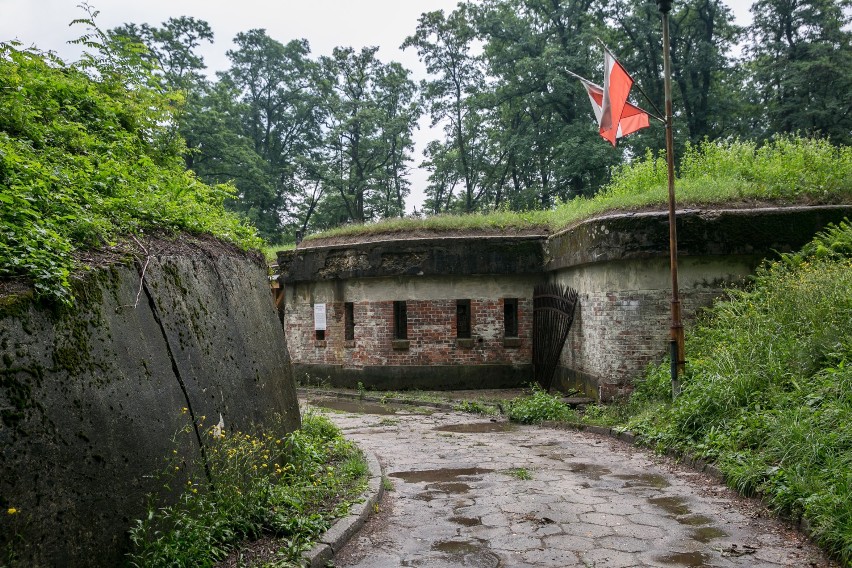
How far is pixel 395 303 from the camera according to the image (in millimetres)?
15812

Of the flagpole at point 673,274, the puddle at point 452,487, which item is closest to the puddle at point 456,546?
the puddle at point 452,487

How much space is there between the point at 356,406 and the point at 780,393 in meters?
8.55

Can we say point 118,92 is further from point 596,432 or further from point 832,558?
point 832,558

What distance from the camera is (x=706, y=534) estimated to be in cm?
517

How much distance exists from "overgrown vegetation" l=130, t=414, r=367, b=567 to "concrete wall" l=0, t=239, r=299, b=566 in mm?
143

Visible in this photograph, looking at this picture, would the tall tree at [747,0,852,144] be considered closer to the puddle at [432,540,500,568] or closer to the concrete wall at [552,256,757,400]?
the concrete wall at [552,256,757,400]

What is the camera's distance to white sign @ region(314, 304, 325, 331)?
16.9m

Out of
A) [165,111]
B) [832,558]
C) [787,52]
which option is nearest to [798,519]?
[832,558]

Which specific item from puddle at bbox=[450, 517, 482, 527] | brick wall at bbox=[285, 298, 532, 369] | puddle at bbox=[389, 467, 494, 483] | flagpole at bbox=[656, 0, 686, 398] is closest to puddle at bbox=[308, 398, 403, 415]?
brick wall at bbox=[285, 298, 532, 369]

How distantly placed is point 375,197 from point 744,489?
33119mm

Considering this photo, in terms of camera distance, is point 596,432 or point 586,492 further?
point 596,432

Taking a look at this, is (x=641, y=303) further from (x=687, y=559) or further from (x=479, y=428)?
(x=687, y=559)

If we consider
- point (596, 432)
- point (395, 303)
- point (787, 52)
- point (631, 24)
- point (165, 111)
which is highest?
point (631, 24)

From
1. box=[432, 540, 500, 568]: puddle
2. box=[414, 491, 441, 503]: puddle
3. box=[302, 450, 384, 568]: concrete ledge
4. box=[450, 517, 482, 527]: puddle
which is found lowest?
box=[414, 491, 441, 503]: puddle
